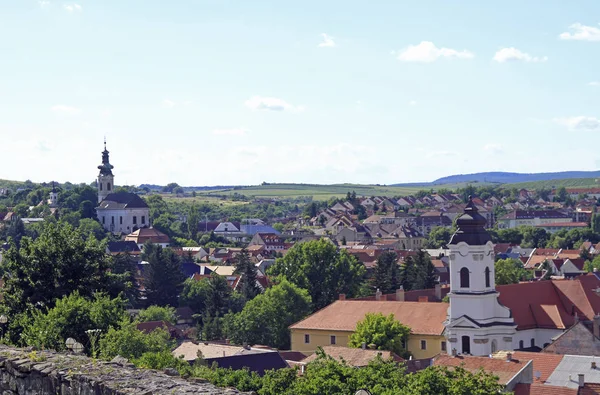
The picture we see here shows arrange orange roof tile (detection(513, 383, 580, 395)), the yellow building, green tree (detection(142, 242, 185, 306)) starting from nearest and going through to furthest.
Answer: orange roof tile (detection(513, 383, 580, 395)), the yellow building, green tree (detection(142, 242, 185, 306))

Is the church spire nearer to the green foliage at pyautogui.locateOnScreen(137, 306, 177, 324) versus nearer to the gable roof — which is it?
the green foliage at pyautogui.locateOnScreen(137, 306, 177, 324)

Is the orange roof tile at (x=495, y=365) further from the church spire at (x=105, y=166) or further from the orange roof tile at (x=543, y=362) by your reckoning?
the church spire at (x=105, y=166)

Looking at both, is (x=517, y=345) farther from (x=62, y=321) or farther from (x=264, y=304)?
(x=62, y=321)

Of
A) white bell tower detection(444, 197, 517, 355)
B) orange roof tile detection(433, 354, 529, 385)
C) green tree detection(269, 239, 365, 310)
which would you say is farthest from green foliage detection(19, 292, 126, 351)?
green tree detection(269, 239, 365, 310)

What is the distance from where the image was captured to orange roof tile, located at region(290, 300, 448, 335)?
54.8 metres

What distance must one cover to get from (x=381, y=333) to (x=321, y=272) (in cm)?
2802

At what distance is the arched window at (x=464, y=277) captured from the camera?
169 ft

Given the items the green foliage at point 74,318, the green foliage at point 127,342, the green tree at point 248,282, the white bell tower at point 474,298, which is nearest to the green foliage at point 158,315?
the green tree at point 248,282

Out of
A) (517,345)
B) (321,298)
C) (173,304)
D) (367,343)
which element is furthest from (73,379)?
(173,304)

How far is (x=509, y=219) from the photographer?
198m

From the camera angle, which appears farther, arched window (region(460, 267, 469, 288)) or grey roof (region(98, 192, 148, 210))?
grey roof (region(98, 192, 148, 210))

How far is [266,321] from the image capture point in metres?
63.5

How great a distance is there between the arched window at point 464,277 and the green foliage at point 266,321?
14236 millimetres

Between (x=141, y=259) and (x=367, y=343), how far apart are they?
65.7m
